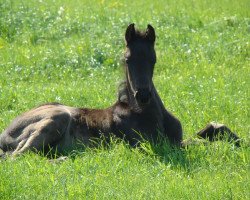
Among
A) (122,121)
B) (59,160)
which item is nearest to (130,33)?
(122,121)

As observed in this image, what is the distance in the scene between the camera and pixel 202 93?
12.9 meters

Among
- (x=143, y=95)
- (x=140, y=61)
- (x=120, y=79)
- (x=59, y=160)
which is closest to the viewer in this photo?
(x=59, y=160)

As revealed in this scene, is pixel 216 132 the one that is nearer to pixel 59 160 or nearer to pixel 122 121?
pixel 122 121

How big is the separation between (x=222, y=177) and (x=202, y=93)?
→ 4.54m

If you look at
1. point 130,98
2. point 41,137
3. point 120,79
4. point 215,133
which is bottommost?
point 215,133

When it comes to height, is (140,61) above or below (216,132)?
above

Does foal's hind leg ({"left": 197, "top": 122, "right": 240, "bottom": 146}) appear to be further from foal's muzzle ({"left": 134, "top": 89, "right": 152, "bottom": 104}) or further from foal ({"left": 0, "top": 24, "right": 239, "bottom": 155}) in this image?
foal's muzzle ({"left": 134, "top": 89, "right": 152, "bottom": 104})

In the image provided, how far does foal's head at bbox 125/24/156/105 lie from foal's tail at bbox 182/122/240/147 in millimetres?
889

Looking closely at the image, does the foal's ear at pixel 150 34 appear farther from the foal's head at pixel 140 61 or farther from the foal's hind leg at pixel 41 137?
the foal's hind leg at pixel 41 137

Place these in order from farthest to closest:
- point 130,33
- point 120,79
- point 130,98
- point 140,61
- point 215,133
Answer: point 120,79 → point 130,98 → point 215,133 → point 130,33 → point 140,61

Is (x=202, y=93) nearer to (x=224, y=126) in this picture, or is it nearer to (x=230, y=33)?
(x=224, y=126)

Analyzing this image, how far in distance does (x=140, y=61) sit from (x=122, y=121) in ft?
3.10

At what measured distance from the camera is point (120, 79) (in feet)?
36.4

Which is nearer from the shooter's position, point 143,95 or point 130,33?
point 143,95
